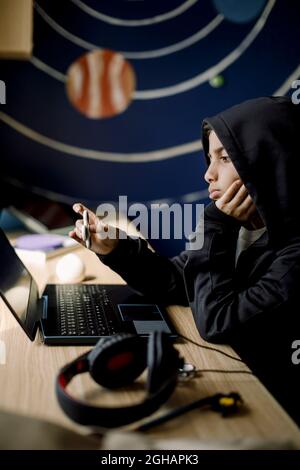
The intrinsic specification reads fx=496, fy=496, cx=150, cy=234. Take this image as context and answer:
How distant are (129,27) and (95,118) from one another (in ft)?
1.40

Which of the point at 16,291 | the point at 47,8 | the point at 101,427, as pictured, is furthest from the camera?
the point at 47,8

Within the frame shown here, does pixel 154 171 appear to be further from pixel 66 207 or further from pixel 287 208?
pixel 287 208

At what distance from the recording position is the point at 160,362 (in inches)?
29.3

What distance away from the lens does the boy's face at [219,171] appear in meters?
1.18

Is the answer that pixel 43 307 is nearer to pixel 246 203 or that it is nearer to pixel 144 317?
pixel 144 317

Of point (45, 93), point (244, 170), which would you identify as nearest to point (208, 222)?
point (244, 170)

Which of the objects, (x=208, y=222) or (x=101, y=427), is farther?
(x=208, y=222)

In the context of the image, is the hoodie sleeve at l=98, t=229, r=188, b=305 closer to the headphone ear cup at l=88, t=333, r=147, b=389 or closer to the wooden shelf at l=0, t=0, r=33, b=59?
the headphone ear cup at l=88, t=333, r=147, b=389

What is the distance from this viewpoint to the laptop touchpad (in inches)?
41.3

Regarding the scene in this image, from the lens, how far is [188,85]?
2.29 m

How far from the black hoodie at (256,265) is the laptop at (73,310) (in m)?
0.08

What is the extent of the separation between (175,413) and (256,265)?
533 millimetres

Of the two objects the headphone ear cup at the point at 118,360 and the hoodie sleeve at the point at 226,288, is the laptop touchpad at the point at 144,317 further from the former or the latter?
the headphone ear cup at the point at 118,360

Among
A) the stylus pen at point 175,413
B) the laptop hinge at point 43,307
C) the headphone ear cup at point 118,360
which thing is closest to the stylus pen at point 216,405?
the stylus pen at point 175,413
